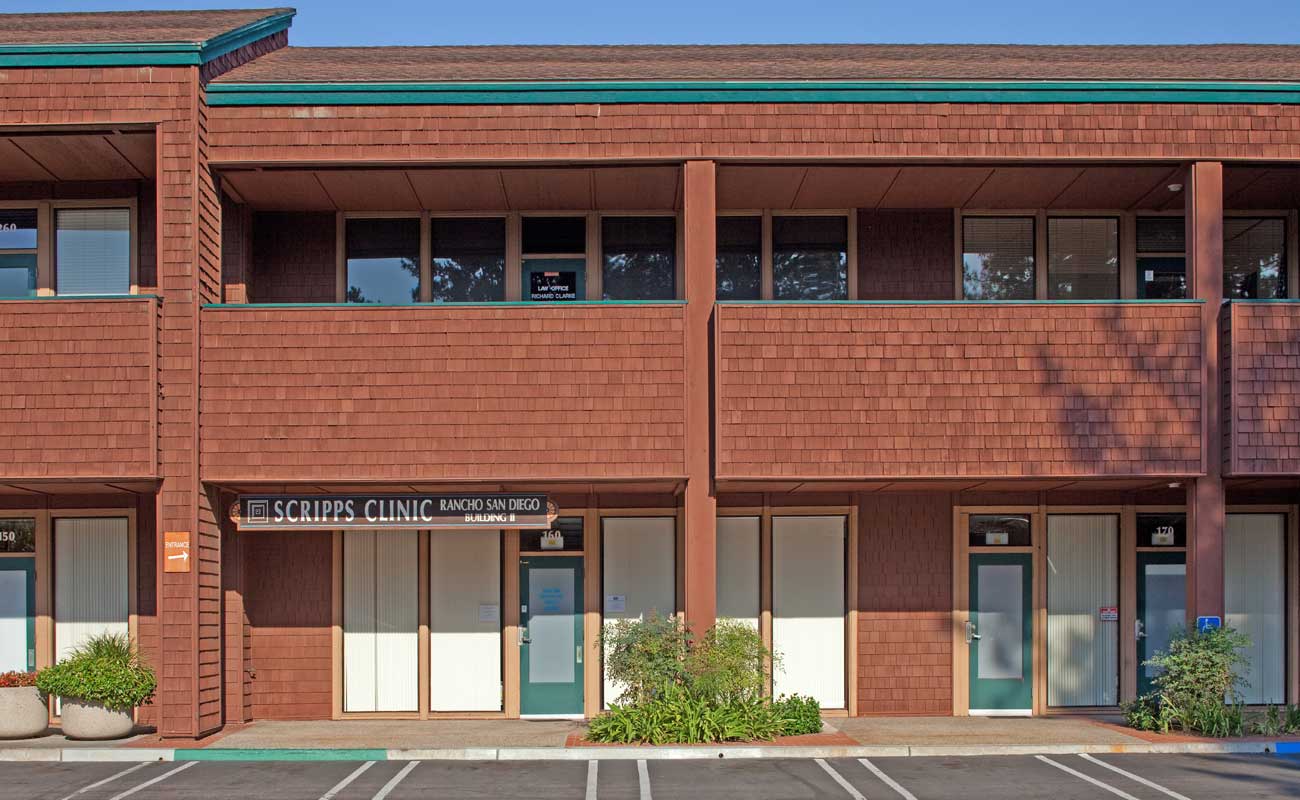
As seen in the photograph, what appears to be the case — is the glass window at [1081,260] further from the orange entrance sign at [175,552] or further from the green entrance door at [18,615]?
the green entrance door at [18,615]

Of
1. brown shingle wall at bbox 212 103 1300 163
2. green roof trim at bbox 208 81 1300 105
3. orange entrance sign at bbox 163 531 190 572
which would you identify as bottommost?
orange entrance sign at bbox 163 531 190 572

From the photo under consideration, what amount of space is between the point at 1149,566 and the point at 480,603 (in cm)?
856

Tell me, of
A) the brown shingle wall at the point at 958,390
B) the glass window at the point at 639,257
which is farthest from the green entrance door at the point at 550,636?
the glass window at the point at 639,257

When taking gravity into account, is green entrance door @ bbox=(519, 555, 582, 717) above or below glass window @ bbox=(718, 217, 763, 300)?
below

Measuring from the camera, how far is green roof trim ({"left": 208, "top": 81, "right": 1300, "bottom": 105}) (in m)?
14.0

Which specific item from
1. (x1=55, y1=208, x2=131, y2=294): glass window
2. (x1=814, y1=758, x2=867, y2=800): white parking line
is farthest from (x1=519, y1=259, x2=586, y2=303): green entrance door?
(x1=814, y1=758, x2=867, y2=800): white parking line

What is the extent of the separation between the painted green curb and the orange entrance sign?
6.37 feet

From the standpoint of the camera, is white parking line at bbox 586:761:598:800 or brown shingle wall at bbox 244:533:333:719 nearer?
white parking line at bbox 586:761:598:800

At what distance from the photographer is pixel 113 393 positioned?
1349 centimetres

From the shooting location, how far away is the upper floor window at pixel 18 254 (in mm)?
15344

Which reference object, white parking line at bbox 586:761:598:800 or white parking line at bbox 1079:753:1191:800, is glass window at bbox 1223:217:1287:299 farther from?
white parking line at bbox 586:761:598:800

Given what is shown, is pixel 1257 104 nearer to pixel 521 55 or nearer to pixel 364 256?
pixel 521 55

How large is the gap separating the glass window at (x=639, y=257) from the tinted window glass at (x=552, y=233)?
0.31 metres

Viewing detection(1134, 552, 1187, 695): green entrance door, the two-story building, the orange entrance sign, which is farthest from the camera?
detection(1134, 552, 1187, 695): green entrance door
